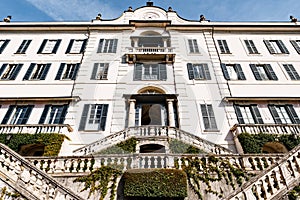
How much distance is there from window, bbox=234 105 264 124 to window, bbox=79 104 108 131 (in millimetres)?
9529

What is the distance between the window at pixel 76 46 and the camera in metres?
17.9

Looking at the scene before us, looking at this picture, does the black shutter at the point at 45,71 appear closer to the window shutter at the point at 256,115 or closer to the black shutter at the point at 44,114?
Answer: the black shutter at the point at 44,114

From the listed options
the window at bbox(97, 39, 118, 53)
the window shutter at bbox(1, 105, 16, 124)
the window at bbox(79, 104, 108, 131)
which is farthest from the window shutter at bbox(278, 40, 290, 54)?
the window shutter at bbox(1, 105, 16, 124)

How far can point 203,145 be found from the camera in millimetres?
11375

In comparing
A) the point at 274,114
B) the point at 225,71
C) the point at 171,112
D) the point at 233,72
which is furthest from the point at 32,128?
the point at 274,114

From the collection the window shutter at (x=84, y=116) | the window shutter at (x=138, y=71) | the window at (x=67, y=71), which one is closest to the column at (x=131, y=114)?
the window shutter at (x=138, y=71)

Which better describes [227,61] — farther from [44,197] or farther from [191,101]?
[44,197]

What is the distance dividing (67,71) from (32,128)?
596 centimetres

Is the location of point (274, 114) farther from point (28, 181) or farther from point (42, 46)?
point (42, 46)

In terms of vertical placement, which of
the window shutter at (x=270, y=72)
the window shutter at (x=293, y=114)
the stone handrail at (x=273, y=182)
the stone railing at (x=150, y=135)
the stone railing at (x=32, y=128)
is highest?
the window shutter at (x=270, y=72)

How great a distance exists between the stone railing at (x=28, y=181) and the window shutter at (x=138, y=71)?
34.3ft

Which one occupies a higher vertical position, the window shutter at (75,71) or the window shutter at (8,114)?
the window shutter at (75,71)

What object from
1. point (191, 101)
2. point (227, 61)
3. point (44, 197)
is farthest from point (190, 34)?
point (44, 197)

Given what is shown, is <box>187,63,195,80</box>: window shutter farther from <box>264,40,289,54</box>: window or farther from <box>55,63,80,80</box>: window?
<box>55,63,80,80</box>: window
